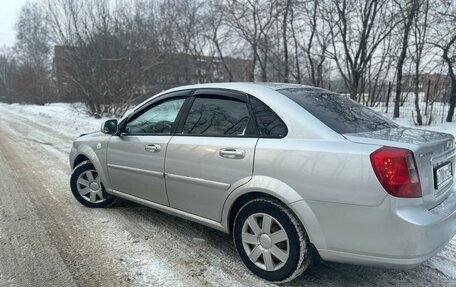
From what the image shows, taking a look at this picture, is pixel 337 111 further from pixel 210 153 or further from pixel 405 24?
pixel 405 24

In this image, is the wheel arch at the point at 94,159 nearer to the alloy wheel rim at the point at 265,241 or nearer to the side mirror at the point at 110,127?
the side mirror at the point at 110,127

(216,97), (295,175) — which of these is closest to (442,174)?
(295,175)

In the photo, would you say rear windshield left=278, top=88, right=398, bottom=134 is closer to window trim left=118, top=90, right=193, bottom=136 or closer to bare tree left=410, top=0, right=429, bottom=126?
window trim left=118, top=90, right=193, bottom=136

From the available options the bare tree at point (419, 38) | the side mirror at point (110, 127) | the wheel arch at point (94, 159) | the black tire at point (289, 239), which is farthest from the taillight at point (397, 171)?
the bare tree at point (419, 38)

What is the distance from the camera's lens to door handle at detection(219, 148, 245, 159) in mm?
3055

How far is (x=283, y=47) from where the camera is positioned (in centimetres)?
2059

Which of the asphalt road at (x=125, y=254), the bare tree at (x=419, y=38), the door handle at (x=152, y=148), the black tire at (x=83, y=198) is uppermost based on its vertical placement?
the bare tree at (x=419, y=38)

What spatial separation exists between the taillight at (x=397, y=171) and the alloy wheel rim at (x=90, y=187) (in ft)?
11.6

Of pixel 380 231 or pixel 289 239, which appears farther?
pixel 289 239

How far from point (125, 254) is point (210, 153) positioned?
4.18ft

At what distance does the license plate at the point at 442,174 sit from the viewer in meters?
2.72

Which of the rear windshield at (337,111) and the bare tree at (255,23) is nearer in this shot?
the rear windshield at (337,111)

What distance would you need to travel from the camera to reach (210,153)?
3.28 metres

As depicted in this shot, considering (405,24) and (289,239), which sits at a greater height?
(405,24)
